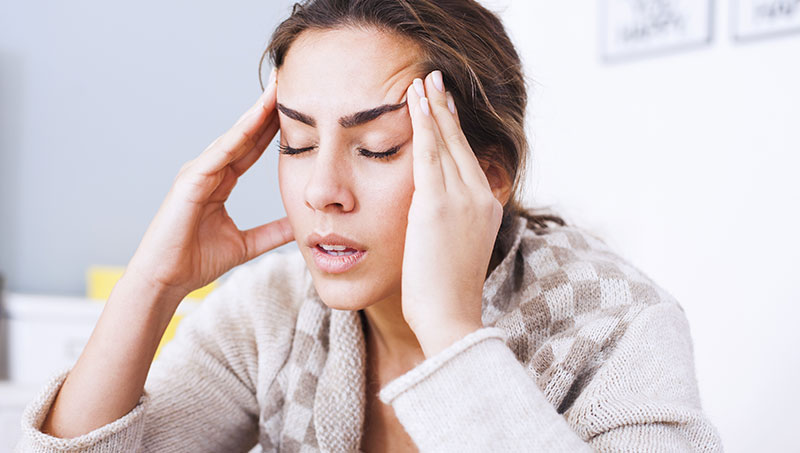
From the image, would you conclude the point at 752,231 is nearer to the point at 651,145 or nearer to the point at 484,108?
the point at 651,145

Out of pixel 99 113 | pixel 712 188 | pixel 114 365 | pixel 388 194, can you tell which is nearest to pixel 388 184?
pixel 388 194

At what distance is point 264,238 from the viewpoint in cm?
119

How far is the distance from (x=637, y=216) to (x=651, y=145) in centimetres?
20

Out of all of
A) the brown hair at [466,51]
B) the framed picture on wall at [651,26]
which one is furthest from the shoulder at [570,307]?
the framed picture on wall at [651,26]

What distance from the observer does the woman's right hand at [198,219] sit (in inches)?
42.0

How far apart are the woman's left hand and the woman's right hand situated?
11.6 inches

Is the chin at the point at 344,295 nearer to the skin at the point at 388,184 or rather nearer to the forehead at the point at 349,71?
the skin at the point at 388,184

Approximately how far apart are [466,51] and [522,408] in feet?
1.68

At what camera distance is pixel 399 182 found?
0.94 metres

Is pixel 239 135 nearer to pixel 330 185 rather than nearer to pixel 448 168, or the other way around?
pixel 330 185

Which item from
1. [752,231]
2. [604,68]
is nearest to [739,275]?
[752,231]

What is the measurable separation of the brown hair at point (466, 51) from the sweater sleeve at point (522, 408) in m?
0.36

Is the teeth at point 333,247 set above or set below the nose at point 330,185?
below

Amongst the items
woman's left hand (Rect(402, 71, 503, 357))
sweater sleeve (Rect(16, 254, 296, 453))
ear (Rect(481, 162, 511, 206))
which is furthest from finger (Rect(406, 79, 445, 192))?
sweater sleeve (Rect(16, 254, 296, 453))
